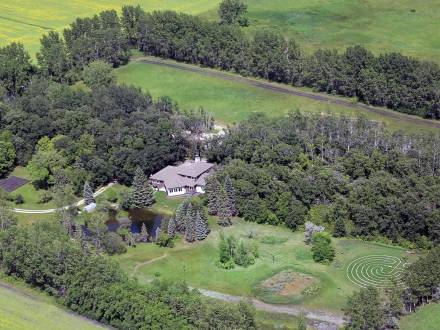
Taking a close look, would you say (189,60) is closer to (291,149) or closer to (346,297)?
(291,149)

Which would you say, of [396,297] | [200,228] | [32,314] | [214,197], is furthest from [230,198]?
[32,314]

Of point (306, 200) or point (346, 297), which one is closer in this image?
point (346, 297)

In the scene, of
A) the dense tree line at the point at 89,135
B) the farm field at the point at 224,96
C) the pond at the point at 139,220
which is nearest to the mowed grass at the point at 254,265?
the pond at the point at 139,220

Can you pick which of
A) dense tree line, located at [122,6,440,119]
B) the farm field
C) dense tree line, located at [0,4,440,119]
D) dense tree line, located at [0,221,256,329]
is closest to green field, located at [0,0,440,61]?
dense tree line, located at [0,4,440,119]

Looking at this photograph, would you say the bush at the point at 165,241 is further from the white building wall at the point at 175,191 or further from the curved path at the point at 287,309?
the white building wall at the point at 175,191

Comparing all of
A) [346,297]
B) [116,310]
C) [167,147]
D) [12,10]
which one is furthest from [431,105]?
[12,10]

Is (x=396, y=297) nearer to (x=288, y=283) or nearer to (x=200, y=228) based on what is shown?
(x=288, y=283)
